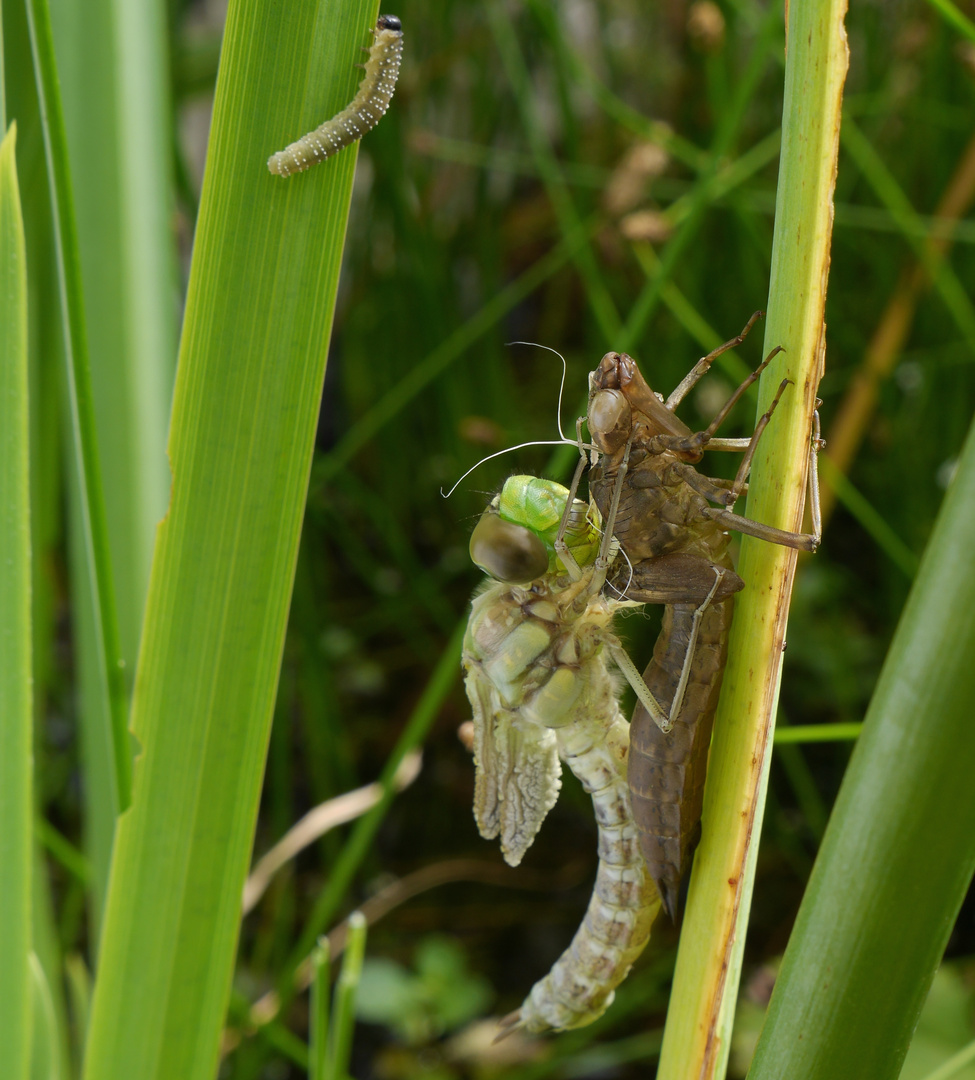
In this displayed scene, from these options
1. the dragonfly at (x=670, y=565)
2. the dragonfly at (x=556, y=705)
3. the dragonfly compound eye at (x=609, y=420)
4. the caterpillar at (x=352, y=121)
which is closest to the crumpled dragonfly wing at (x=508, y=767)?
the dragonfly at (x=556, y=705)

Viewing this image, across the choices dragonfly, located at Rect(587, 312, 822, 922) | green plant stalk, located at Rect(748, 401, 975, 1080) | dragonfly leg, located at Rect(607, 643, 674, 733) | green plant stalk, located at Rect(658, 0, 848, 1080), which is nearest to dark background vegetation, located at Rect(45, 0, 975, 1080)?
dragonfly, located at Rect(587, 312, 822, 922)

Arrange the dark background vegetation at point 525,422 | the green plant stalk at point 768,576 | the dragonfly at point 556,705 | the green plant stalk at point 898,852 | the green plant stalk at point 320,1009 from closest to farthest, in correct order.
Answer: the green plant stalk at point 898,852 < the green plant stalk at point 768,576 < the green plant stalk at point 320,1009 < the dragonfly at point 556,705 < the dark background vegetation at point 525,422

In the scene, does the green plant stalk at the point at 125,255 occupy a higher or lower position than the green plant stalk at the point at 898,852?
higher

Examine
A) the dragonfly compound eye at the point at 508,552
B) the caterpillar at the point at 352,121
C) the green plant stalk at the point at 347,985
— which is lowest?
the green plant stalk at the point at 347,985

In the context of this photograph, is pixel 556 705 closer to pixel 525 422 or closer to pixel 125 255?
pixel 125 255

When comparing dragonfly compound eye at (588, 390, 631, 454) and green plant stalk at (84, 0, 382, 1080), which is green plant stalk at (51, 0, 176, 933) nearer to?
green plant stalk at (84, 0, 382, 1080)

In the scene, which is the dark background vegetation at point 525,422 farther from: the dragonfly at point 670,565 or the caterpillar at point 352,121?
the caterpillar at point 352,121

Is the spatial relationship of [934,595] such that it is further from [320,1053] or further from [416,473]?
[416,473]

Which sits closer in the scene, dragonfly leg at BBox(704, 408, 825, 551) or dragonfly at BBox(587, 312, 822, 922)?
dragonfly leg at BBox(704, 408, 825, 551)
